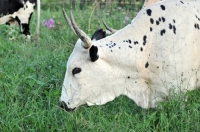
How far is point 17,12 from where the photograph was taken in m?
7.71

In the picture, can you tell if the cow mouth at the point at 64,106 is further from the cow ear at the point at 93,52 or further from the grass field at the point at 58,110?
the cow ear at the point at 93,52

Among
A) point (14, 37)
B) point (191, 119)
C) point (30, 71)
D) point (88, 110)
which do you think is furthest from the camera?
point (14, 37)

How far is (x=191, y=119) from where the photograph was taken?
389cm

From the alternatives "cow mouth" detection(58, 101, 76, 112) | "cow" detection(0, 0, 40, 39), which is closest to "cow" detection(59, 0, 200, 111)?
"cow mouth" detection(58, 101, 76, 112)

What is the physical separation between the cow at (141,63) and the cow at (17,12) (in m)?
3.75

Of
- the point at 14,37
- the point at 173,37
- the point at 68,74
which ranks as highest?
the point at 173,37

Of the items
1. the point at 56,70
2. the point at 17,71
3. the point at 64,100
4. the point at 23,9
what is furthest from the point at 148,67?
the point at 23,9

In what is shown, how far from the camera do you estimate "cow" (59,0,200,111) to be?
400 cm

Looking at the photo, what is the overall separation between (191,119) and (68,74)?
107 centimetres

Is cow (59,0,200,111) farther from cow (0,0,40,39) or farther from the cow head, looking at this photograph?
cow (0,0,40,39)

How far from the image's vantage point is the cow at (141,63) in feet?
13.1

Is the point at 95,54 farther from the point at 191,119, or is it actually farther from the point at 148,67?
the point at 191,119

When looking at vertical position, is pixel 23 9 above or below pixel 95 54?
below

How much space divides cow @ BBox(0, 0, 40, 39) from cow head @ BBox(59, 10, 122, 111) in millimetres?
3731
